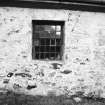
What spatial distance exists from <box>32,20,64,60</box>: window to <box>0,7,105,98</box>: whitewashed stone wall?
28 cm

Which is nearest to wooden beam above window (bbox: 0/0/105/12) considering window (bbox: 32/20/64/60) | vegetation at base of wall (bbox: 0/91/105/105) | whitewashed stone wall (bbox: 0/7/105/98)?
whitewashed stone wall (bbox: 0/7/105/98)

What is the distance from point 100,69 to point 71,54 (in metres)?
1.25

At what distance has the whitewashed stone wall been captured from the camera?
7.16m

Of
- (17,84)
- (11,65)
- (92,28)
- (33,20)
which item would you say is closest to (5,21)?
(33,20)

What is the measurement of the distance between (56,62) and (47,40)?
88cm

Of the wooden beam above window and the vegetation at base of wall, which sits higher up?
the wooden beam above window

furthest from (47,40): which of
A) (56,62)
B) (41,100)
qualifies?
(41,100)

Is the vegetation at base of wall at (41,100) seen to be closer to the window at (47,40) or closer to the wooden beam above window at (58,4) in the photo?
the window at (47,40)

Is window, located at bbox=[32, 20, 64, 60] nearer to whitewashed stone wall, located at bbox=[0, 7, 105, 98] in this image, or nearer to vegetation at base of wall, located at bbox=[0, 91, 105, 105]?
whitewashed stone wall, located at bbox=[0, 7, 105, 98]

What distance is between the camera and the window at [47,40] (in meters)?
7.55

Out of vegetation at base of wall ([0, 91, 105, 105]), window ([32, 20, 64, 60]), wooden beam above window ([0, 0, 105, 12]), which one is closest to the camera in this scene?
vegetation at base of wall ([0, 91, 105, 105])

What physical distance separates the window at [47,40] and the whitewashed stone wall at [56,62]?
0.93 feet

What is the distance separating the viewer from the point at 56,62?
746 cm

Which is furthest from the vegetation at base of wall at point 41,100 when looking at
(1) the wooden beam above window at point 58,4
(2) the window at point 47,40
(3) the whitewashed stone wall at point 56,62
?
(1) the wooden beam above window at point 58,4
